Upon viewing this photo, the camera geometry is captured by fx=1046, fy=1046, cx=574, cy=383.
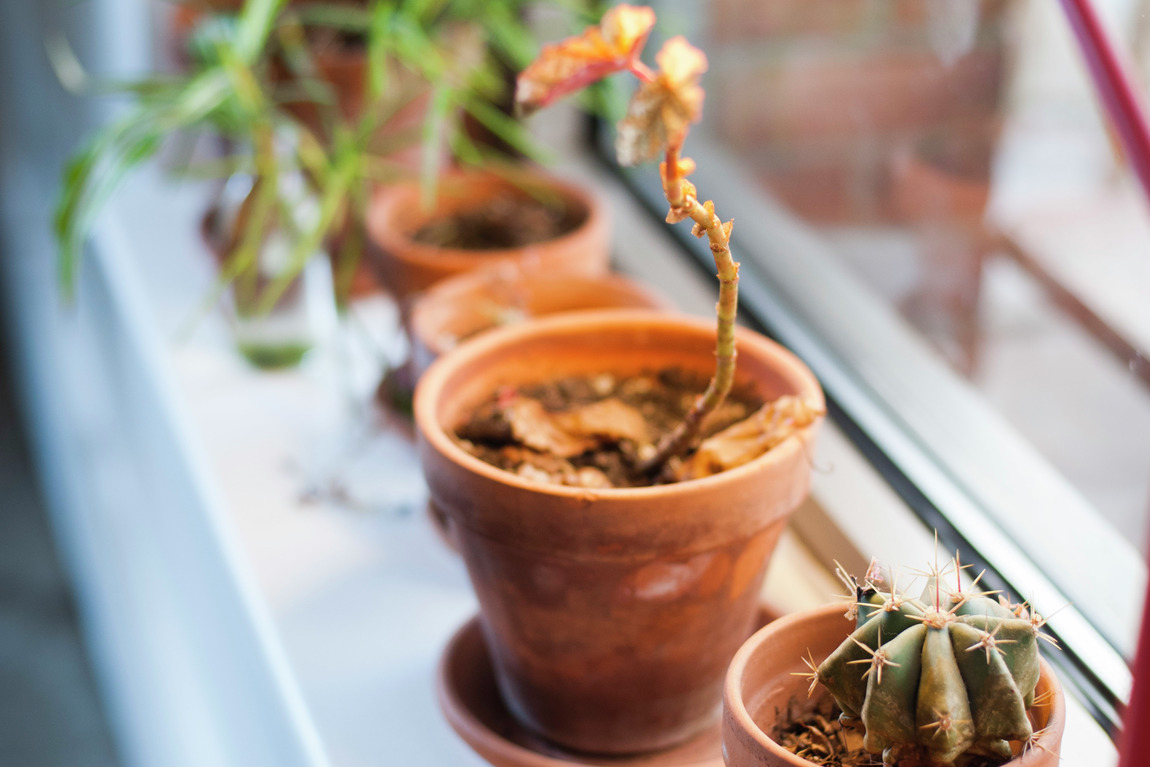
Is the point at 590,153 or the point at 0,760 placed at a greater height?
the point at 590,153

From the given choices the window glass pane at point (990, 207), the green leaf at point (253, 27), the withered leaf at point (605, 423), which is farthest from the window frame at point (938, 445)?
the green leaf at point (253, 27)

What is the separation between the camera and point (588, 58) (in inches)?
17.7

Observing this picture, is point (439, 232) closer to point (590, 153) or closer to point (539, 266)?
point (539, 266)

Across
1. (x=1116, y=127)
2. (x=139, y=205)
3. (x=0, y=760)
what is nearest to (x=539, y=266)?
(x=1116, y=127)

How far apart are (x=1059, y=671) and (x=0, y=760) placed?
1733mm

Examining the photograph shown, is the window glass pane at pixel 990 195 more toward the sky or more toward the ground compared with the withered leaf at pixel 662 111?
more toward the ground

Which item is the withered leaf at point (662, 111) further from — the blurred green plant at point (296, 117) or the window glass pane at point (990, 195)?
the blurred green plant at point (296, 117)

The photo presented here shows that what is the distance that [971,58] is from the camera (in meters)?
0.93

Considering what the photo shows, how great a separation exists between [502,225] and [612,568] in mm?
618

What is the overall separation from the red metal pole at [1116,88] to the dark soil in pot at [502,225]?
0.77 m

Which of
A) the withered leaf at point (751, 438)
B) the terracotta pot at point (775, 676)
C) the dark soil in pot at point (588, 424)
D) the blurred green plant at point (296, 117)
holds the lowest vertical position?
the terracotta pot at point (775, 676)

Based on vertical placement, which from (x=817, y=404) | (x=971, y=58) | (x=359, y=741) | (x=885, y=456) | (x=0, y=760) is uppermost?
(x=971, y=58)

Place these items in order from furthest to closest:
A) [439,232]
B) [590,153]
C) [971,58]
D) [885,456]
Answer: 1. [590,153]
2. [439,232]
3. [971,58]
4. [885,456]

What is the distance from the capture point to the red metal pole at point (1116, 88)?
310 millimetres
